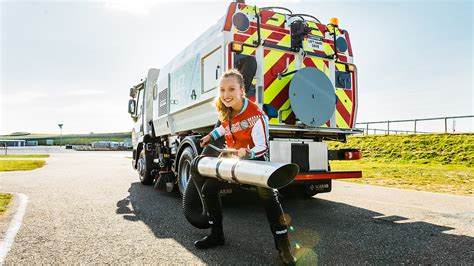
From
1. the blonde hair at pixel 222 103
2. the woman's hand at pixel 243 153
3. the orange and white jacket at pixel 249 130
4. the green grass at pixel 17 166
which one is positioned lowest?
the green grass at pixel 17 166

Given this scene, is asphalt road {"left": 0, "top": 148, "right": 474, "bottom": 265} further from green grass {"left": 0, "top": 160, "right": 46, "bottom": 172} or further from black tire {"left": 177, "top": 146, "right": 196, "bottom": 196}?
green grass {"left": 0, "top": 160, "right": 46, "bottom": 172}

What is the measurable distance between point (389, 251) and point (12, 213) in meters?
5.17

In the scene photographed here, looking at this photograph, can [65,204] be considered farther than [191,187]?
Yes

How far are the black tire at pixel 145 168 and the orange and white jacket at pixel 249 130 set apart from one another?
5.91 metres

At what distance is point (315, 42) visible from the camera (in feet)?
19.1

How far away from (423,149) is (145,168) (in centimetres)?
1405

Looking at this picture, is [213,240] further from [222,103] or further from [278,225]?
[222,103]

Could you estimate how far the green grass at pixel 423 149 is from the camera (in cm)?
1539

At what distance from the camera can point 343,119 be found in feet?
19.9

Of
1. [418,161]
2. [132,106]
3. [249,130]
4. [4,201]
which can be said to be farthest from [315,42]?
[418,161]

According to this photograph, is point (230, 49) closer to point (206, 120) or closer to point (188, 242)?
point (206, 120)

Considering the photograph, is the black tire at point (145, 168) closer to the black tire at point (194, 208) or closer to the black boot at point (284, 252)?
the black tire at point (194, 208)

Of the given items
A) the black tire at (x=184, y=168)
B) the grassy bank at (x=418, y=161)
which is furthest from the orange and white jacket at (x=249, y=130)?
the grassy bank at (x=418, y=161)

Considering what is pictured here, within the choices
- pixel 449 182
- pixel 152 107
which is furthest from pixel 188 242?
pixel 449 182
